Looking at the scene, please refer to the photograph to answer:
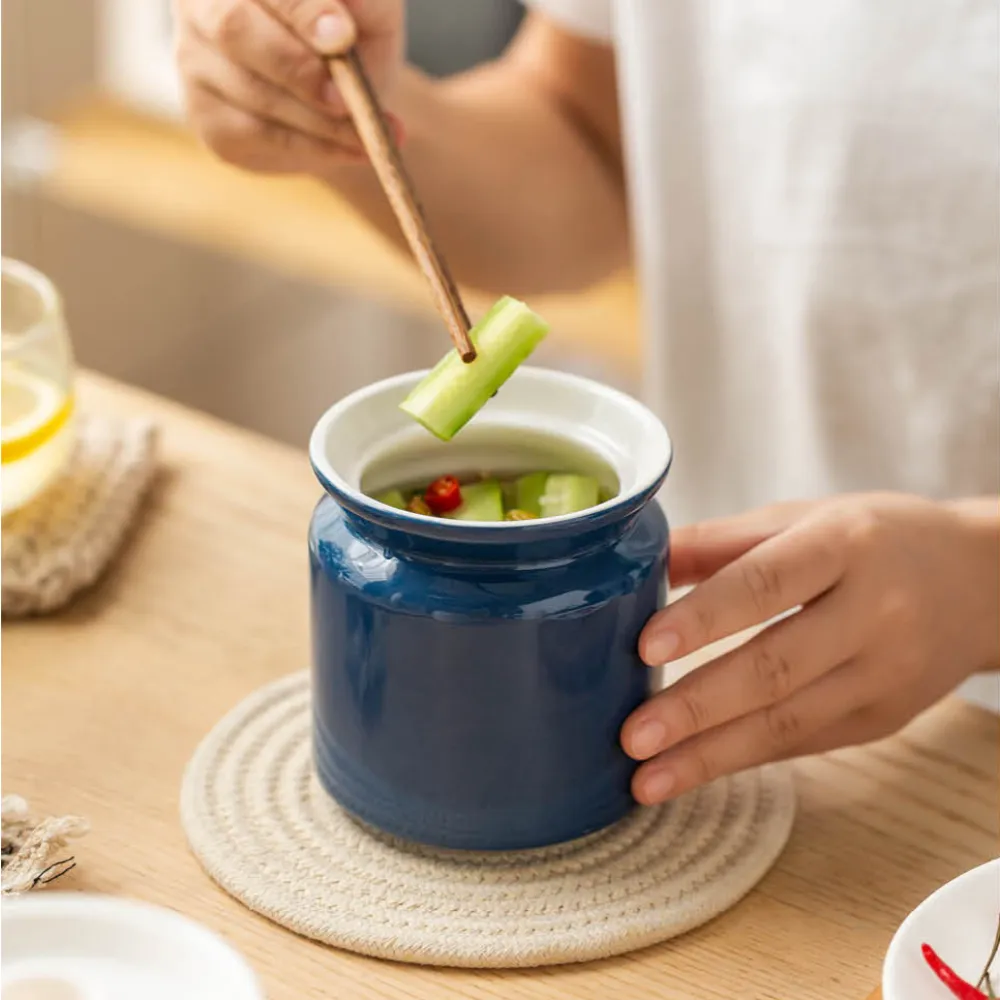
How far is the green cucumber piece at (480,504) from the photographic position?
2.11 ft

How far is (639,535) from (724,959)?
0.17m

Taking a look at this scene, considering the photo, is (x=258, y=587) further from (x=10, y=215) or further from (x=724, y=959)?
(x=10, y=215)

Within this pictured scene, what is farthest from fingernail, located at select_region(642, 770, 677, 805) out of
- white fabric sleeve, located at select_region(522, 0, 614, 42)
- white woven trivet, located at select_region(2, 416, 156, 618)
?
white fabric sleeve, located at select_region(522, 0, 614, 42)

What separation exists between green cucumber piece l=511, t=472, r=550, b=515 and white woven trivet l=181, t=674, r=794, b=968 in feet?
0.49

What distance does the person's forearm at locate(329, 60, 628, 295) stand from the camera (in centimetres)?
118

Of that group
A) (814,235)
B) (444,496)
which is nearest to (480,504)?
(444,496)

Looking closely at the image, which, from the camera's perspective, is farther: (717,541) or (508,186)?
(508,186)

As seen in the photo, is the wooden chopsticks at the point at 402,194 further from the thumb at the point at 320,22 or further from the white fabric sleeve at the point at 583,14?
the white fabric sleeve at the point at 583,14

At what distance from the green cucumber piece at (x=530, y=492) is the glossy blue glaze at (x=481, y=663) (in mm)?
47

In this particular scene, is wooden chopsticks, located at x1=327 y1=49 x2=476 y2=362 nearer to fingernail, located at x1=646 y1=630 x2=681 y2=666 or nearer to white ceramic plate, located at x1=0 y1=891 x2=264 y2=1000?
fingernail, located at x1=646 y1=630 x2=681 y2=666

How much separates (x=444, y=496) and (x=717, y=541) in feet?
0.50

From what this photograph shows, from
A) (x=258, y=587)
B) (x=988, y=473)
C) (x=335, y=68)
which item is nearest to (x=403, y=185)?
(x=335, y=68)

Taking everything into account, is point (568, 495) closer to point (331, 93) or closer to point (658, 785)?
point (658, 785)

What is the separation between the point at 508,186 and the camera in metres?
1.23
